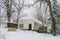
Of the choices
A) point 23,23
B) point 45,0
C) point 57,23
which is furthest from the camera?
point 23,23

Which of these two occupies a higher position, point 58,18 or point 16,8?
point 16,8

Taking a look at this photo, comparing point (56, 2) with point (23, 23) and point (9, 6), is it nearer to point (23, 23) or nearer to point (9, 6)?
point (9, 6)

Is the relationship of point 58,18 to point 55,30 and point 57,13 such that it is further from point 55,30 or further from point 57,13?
point 55,30

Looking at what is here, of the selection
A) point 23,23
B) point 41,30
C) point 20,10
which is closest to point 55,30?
point 41,30

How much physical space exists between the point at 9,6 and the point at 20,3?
357 inches

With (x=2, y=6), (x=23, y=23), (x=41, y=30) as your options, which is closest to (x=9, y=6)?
(x=2, y=6)

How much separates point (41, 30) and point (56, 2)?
4.25 meters

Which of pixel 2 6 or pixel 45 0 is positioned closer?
pixel 45 0

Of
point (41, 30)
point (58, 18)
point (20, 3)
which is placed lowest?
point (41, 30)

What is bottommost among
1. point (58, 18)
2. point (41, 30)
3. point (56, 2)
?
point (41, 30)

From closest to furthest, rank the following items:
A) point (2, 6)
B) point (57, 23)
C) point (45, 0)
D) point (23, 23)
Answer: point (45, 0) < point (57, 23) < point (2, 6) < point (23, 23)

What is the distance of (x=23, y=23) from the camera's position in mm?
36094

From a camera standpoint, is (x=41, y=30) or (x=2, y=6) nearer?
(x=41, y=30)

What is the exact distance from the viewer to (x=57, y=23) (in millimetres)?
17219
